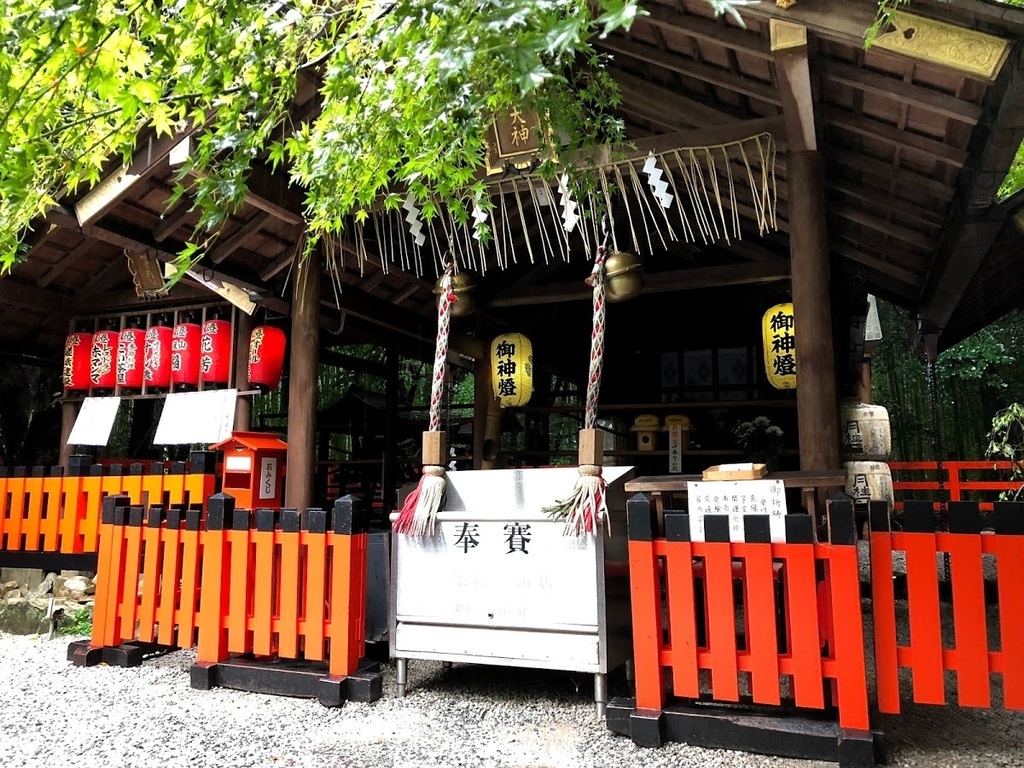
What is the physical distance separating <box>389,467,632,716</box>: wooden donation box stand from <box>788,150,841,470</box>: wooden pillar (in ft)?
5.07

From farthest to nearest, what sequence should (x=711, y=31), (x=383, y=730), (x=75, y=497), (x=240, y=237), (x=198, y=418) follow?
(x=198, y=418) < (x=75, y=497) < (x=240, y=237) < (x=711, y=31) < (x=383, y=730)

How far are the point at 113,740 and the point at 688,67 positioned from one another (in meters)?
5.73

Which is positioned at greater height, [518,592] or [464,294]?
[464,294]

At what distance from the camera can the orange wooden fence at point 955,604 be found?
9.58ft

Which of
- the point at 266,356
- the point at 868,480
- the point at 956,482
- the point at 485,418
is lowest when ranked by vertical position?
the point at 956,482

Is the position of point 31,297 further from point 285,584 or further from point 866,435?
point 866,435

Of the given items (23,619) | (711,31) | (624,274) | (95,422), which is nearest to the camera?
(711,31)

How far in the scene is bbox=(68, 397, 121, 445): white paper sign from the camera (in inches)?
307

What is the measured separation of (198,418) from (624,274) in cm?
495

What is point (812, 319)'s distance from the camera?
15.9 feet

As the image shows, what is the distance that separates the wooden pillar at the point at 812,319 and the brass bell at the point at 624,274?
5.56 ft

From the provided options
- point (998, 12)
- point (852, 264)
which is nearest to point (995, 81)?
point (998, 12)

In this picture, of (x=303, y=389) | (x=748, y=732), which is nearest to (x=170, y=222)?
(x=303, y=389)

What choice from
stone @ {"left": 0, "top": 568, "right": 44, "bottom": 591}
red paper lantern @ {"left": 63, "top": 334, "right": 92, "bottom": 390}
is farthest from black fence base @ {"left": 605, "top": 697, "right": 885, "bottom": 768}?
red paper lantern @ {"left": 63, "top": 334, "right": 92, "bottom": 390}
